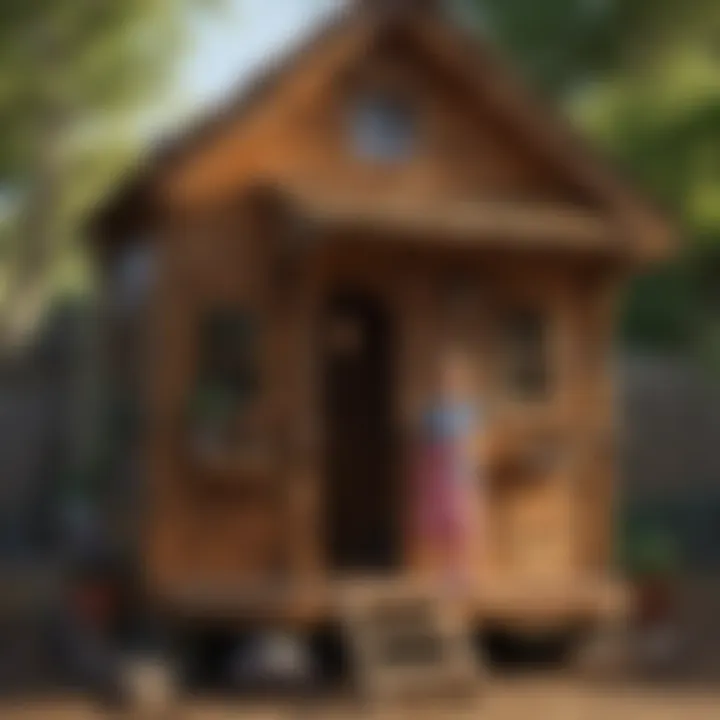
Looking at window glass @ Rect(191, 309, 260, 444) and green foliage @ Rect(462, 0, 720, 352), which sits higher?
green foliage @ Rect(462, 0, 720, 352)

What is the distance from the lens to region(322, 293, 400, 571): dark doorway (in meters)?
13.3

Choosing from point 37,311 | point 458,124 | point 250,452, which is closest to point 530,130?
point 458,124

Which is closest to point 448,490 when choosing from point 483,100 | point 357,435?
point 357,435

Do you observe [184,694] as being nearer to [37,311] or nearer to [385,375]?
[385,375]

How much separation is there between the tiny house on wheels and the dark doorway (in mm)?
141

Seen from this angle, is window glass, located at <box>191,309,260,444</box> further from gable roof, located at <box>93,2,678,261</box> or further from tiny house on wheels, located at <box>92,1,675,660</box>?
gable roof, located at <box>93,2,678,261</box>

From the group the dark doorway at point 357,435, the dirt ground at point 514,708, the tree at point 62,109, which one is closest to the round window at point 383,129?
the dark doorway at point 357,435

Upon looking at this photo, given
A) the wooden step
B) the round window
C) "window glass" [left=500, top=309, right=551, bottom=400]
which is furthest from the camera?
"window glass" [left=500, top=309, right=551, bottom=400]

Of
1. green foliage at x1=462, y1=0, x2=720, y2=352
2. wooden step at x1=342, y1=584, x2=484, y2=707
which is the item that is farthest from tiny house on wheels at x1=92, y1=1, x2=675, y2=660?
green foliage at x1=462, y1=0, x2=720, y2=352

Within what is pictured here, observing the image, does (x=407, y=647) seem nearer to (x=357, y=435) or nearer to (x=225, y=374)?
(x=225, y=374)

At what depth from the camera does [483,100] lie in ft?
41.3

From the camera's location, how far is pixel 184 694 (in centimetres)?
1130

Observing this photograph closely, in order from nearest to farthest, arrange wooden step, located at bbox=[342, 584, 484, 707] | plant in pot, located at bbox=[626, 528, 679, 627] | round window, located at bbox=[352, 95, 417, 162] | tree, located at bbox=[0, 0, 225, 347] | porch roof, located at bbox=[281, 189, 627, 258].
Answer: wooden step, located at bbox=[342, 584, 484, 707], porch roof, located at bbox=[281, 189, 627, 258], round window, located at bbox=[352, 95, 417, 162], plant in pot, located at bbox=[626, 528, 679, 627], tree, located at bbox=[0, 0, 225, 347]

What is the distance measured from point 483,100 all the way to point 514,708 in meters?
4.59
